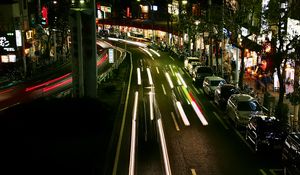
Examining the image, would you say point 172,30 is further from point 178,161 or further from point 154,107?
point 178,161

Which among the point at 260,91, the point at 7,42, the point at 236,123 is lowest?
the point at 236,123

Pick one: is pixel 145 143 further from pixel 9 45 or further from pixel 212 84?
pixel 9 45

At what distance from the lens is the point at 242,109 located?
2333cm

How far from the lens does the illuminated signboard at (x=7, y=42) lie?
44.0 meters

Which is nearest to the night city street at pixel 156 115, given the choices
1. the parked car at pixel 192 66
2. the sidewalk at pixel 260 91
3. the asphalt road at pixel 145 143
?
the asphalt road at pixel 145 143

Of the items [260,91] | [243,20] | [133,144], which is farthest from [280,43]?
[260,91]

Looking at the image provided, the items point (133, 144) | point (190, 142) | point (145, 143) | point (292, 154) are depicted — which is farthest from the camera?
point (190, 142)

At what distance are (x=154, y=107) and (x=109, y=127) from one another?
22.5 ft

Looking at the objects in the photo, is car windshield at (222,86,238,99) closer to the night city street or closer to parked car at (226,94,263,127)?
the night city street

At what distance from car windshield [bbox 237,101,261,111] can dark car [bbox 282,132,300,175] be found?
754cm

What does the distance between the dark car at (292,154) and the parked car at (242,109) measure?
6.49 meters

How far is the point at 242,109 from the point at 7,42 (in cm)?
3033

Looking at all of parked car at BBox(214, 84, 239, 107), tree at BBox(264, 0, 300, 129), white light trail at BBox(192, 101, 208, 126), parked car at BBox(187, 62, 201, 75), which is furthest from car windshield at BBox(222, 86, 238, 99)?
parked car at BBox(187, 62, 201, 75)

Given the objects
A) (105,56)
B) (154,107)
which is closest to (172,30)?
(105,56)
